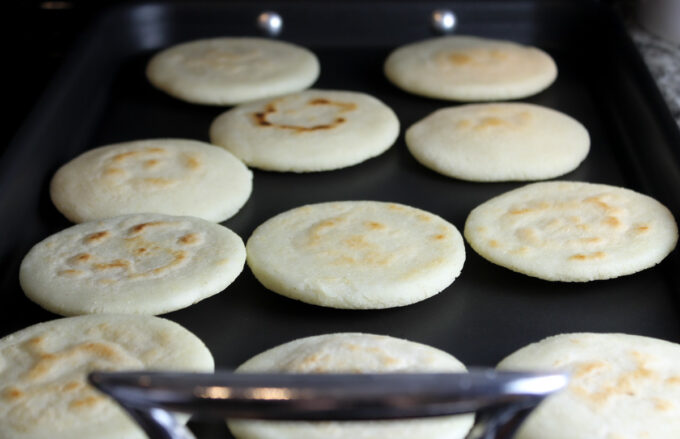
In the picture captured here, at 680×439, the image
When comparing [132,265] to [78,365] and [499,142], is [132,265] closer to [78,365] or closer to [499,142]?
[78,365]

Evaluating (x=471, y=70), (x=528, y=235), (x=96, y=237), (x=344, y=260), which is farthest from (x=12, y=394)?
(x=471, y=70)

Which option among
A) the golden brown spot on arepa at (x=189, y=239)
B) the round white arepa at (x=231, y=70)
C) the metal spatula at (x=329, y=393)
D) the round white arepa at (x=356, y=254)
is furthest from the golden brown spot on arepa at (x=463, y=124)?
the metal spatula at (x=329, y=393)

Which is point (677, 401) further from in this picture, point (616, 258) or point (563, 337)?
point (616, 258)

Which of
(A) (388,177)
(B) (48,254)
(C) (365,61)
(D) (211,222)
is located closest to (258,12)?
(C) (365,61)

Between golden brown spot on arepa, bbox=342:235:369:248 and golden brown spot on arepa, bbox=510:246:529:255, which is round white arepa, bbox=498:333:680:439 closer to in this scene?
golden brown spot on arepa, bbox=510:246:529:255

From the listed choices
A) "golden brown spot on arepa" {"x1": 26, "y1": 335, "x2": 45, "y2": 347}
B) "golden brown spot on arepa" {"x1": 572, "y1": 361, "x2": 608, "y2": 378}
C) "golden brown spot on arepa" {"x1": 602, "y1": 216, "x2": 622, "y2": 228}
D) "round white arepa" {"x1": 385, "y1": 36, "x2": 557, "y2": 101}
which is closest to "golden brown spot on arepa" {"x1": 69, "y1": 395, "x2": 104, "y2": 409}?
"golden brown spot on arepa" {"x1": 26, "y1": 335, "x2": 45, "y2": 347}

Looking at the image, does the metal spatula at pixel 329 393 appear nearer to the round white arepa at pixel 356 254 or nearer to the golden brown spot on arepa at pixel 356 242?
the round white arepa at pixel 356 254
